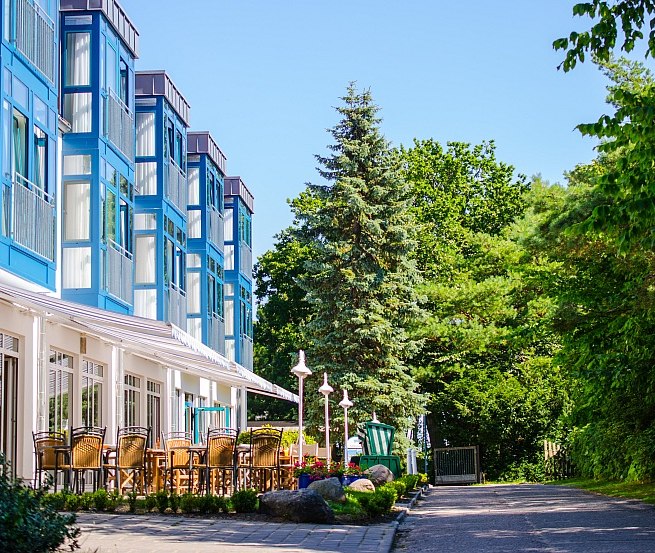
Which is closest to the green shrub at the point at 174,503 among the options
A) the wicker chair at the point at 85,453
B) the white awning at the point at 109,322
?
the wicker chair at the point at 85,453

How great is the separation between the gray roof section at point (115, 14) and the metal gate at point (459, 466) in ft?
84.0

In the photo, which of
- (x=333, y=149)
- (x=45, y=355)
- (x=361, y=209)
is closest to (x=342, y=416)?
(x=361, y=209)

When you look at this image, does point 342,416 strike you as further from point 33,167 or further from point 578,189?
point 33,167

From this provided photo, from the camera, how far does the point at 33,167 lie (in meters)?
19.6

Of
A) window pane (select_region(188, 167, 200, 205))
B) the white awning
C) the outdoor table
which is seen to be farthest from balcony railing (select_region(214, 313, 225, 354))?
the outdoor table

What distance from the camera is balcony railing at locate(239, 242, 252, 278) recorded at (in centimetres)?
4450

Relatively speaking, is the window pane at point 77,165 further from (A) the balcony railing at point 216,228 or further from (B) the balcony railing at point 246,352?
(B) the balcony railing at point 246,352

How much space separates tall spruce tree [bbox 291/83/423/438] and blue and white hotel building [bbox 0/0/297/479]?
5904mm

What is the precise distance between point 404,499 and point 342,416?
1416cm

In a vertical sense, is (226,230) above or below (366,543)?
above

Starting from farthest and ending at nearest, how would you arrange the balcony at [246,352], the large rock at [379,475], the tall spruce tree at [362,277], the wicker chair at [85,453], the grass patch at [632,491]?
the balcony at [246,352]
the tall spruce tree at [362,277]
the large rock at [379,475]
the grass patch at [632,491]
the wicker chair at [85,453]

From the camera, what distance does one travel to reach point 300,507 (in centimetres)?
1469

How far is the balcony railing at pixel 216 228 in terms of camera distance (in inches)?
1495

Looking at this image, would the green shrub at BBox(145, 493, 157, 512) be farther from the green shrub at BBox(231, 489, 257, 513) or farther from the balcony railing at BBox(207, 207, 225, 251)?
the balcony railing at BBox(207, 207, 225, 251)
